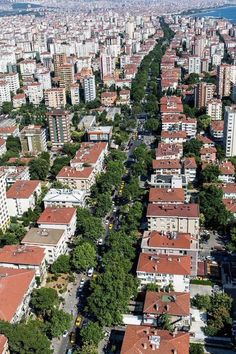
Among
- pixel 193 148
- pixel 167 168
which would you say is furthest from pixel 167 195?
pixel 193 148

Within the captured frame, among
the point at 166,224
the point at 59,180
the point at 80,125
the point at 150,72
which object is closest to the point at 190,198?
the point at 166,224

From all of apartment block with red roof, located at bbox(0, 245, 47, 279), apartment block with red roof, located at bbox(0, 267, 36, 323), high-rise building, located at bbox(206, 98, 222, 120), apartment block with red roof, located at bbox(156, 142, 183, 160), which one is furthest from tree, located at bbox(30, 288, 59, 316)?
high-rise building, located at bbox(206, 98, 222, 120)

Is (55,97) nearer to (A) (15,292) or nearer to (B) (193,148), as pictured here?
(B) (193,148)

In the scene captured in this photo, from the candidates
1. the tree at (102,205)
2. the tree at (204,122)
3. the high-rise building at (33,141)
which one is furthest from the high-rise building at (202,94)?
the tree at (102,205)

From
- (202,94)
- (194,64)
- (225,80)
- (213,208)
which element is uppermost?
(225,80)

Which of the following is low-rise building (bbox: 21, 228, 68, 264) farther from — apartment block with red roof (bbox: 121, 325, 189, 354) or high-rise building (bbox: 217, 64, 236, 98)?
high-rise building (bbox: 217, 64, 236, 98)

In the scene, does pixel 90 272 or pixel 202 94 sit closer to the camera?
pixel 90 272

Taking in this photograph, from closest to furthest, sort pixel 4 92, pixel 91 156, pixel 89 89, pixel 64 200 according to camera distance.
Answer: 1. pixel 64 200
2. pixel 91 156
3. pixel 89 89
4. pixel 4 92

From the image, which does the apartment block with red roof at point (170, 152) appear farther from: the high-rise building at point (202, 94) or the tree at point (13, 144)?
the high-rise building at point (202, 94)
